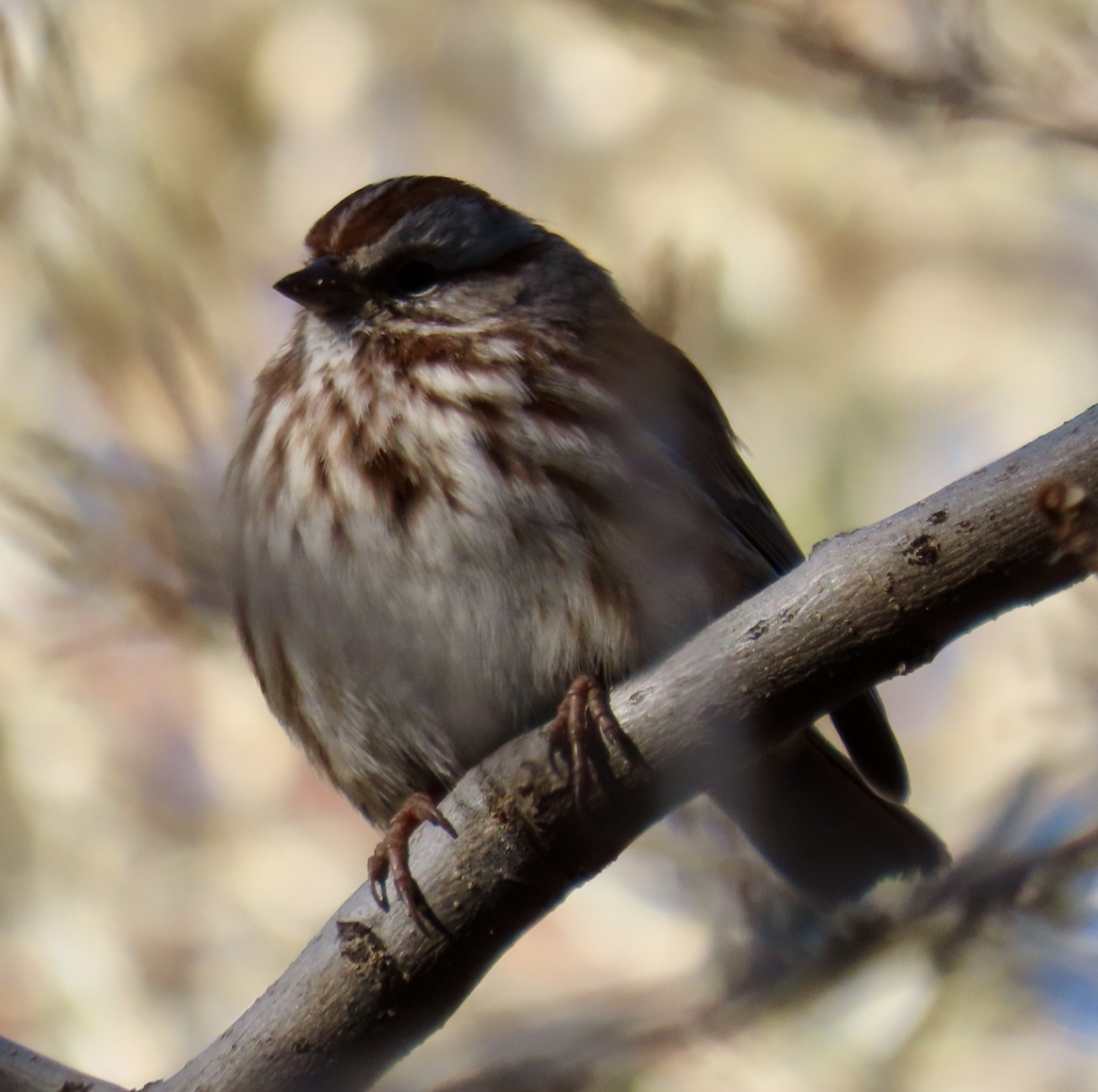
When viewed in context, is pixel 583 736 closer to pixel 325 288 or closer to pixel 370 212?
pixel 325 288

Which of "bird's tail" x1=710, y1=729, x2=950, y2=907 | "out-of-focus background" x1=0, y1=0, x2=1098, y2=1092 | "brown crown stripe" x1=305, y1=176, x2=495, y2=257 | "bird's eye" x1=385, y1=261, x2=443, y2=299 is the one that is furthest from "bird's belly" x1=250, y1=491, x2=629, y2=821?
"brown crown stripe" x1=305, y1=176, x2=495, y2=257

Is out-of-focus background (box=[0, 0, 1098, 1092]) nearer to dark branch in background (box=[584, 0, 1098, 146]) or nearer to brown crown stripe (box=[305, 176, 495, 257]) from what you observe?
dark branch in background (box=[584, 0, 1098, 146])

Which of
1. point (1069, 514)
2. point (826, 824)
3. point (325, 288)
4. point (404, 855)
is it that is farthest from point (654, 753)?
point (325, 288)

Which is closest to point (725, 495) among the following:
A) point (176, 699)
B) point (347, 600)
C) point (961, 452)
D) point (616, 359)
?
point (616, 359)

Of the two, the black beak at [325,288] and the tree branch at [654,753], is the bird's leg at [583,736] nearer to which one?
the tree branch at [654,753]

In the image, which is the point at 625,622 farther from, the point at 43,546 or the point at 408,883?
the point at 43,546

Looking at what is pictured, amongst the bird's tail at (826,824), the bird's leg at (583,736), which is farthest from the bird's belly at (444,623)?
the bird's tail at (826,824)
